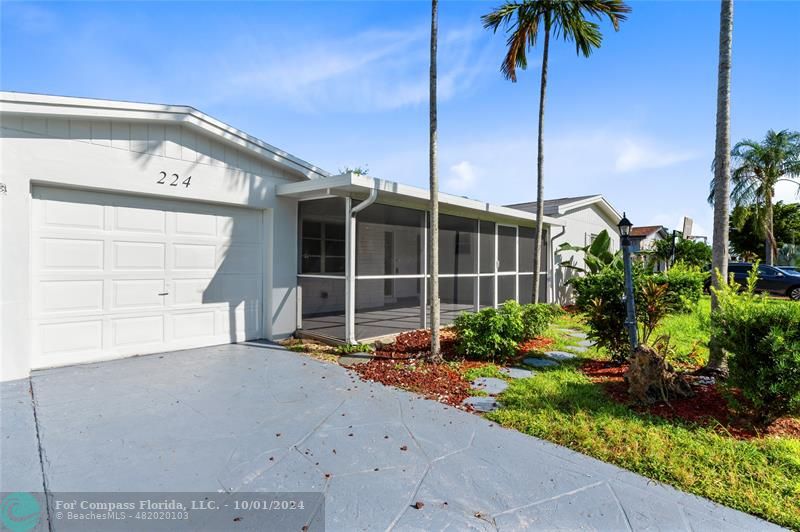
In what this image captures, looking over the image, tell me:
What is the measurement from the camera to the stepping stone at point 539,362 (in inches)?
223

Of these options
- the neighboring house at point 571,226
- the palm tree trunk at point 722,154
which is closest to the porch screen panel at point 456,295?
the neighboring house at point 571,226

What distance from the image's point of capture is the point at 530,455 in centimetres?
306

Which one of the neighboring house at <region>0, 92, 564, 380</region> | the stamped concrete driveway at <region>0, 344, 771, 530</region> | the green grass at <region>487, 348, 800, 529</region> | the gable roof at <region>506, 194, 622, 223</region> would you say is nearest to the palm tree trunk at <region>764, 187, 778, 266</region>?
the gable roof at <region>506, 194, 622, 223</region>

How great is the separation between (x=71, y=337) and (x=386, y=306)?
19.4 ft

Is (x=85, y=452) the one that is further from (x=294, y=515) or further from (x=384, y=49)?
(x=384, y=49)

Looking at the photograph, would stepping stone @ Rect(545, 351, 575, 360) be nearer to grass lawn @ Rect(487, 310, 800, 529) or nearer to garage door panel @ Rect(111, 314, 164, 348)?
grass lawn @ Rect(487, 310, 800, 529)

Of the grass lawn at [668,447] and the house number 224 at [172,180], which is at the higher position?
the house number 224 at [172,180]

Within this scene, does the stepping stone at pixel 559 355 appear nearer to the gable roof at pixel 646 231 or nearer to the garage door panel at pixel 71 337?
the garage door panel at pixel 71 337

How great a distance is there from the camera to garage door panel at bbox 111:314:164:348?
5.51m

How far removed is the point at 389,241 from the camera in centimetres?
803

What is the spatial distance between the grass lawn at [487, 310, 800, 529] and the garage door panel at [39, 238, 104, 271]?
556 cm

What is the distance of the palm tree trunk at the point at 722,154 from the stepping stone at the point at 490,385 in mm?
2512

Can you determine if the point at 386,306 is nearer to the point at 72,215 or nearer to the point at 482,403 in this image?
the point at 482,403

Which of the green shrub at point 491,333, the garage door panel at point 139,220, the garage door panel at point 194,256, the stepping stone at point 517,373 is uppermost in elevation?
the garage door panel at point 139,220
